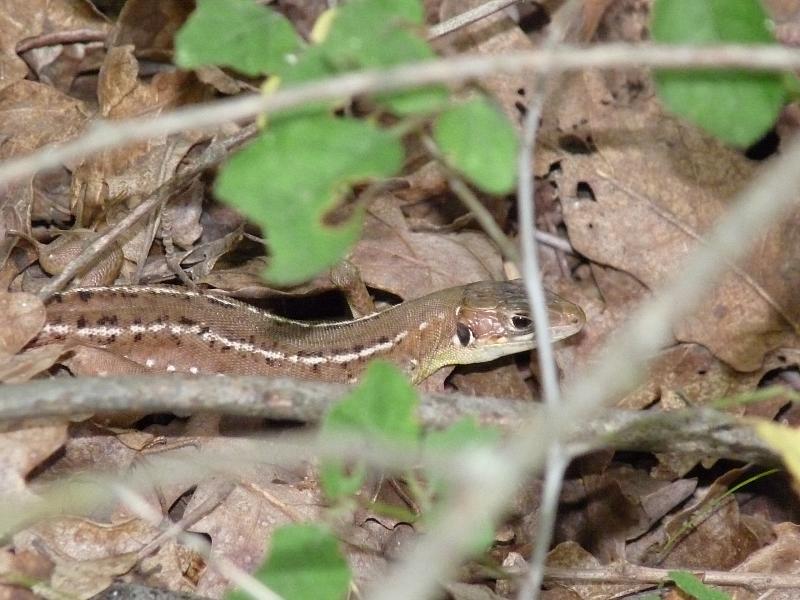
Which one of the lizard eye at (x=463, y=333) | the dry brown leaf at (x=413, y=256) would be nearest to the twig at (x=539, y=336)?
the lizard eye at (x=463, y=333)

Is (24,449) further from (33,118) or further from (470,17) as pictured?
(470,17)

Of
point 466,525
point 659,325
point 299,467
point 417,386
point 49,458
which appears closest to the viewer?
point 466,525

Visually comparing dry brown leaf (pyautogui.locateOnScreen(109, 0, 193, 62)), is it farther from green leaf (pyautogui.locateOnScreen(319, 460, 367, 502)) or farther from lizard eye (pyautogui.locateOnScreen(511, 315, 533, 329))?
green leaf (pyautogui.locateOnScreen(319, 460, 367, 502))

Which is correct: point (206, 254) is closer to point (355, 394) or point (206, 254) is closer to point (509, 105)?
point (509, 105)

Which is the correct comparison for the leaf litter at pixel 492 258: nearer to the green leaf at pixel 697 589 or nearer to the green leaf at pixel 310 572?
the green leaf at pixel 697 589

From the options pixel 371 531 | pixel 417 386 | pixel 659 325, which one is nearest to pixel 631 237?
pixel 417 386

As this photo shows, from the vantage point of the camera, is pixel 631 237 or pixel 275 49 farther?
pixel 631 237
